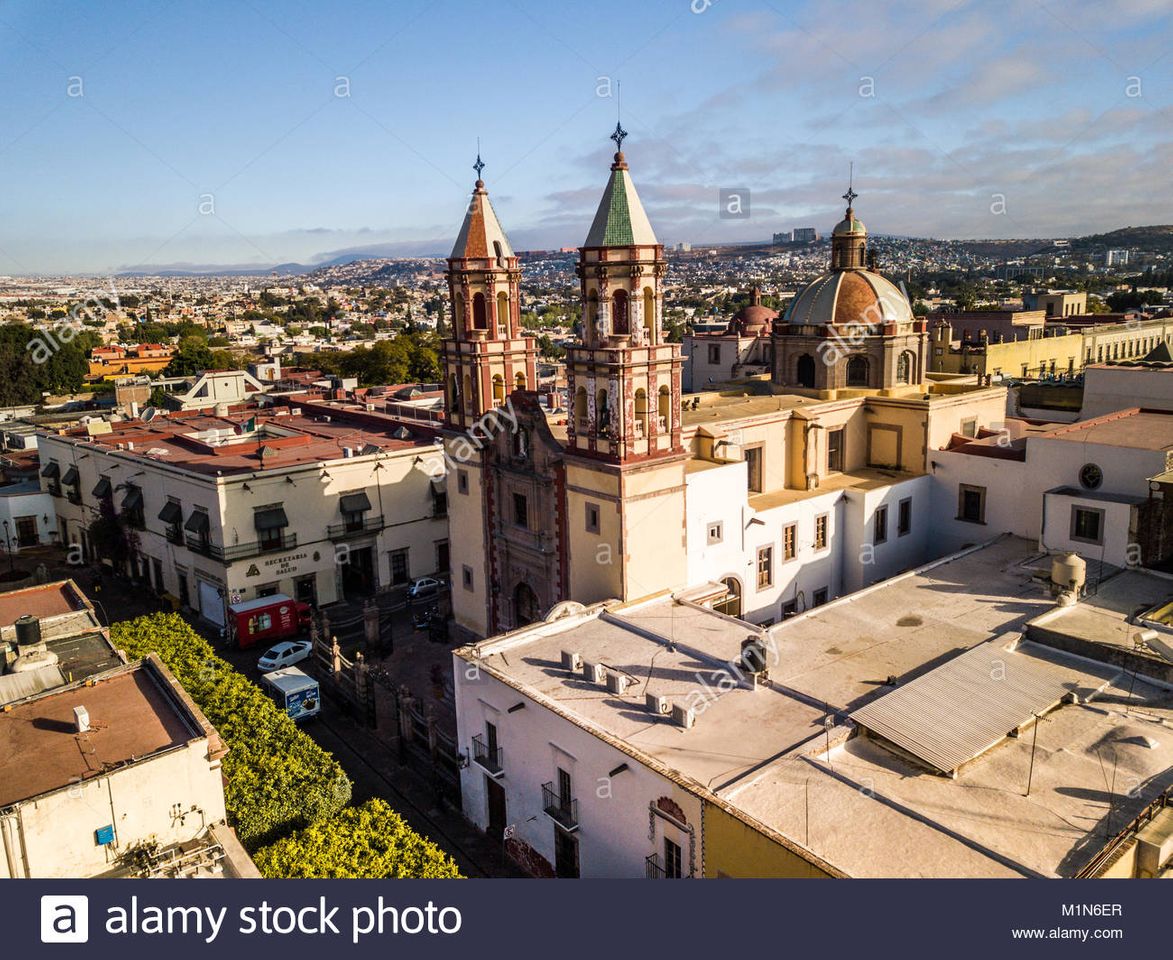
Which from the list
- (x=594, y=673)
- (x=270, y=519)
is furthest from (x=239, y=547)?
(x=594, y=673)

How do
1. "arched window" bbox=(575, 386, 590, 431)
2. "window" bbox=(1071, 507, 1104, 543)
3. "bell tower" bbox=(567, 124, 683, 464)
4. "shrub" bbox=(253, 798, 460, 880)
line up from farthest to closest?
"window" bbox=(1071, 507, 1104, 543) < "arched window" bbox=(575, 386, 590, 431) < "bell tower" bbox=(567, 124, 683, 464) < "shrub" bbox=(253, 798, 460, 880)

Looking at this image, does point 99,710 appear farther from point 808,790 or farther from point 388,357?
point 388,357

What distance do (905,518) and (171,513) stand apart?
102ft

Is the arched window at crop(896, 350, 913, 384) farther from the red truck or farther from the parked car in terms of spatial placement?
the red truck

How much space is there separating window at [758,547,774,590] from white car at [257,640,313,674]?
1689 cm

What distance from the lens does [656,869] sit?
16.6m

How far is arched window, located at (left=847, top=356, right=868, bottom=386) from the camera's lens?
38219 mm

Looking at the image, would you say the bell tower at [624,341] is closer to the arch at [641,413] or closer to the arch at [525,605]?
the arch at [641,413]

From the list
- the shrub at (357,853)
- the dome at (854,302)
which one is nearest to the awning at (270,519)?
the shrub at (357,853)

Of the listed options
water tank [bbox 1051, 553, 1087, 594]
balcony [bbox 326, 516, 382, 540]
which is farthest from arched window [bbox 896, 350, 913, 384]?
balcony [bbox 326, 516, 382, 540]

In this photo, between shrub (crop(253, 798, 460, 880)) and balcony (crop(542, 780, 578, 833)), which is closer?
shrub (crop(253, 798, 460, 880))

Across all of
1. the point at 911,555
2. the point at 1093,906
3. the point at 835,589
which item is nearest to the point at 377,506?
the point at 835,589

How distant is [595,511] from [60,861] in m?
15.7

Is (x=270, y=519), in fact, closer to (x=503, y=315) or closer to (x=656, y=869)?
(x=503, y=315)
